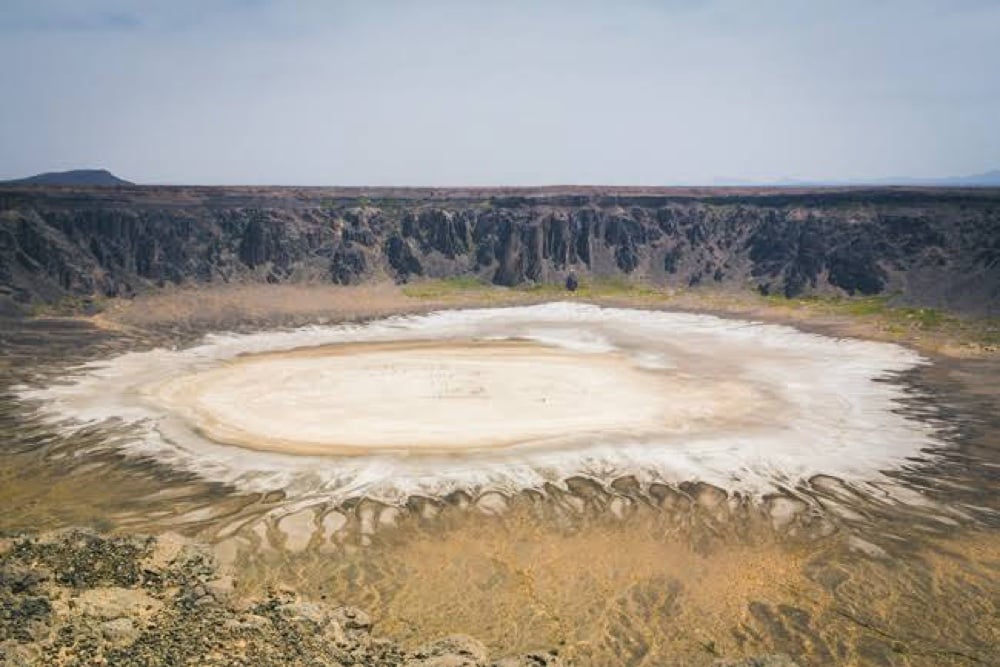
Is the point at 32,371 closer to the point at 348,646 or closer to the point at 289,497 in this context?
the point at 289,497

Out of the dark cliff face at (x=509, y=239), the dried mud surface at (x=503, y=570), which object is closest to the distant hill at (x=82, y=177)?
the dark cliff face at (x=509, y=239)

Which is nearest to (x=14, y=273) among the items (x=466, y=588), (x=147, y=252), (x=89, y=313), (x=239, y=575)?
(x=89, y=313)

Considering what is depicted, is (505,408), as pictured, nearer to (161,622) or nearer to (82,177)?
(161,622)

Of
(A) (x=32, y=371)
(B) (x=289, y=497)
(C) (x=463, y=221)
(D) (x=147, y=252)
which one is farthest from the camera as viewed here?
(C) (x=463, y=221)

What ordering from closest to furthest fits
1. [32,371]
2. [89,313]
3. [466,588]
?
[466,588] < [32,371] < [89,313]

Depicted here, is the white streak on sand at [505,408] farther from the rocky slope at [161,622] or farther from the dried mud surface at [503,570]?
the rocky slope at [161,622]

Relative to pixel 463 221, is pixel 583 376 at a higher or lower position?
lower

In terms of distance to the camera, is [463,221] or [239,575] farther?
[463,221]

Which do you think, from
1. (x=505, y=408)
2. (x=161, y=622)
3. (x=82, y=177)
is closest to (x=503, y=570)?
(x=161, y=622)
